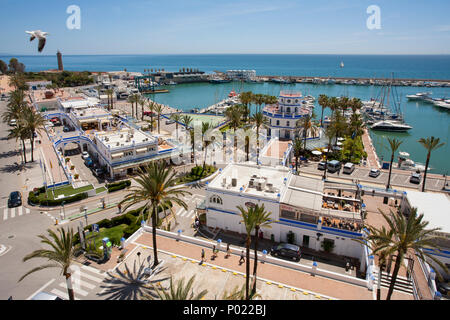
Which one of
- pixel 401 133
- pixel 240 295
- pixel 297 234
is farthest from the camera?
pixel 401 133

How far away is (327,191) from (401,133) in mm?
69945

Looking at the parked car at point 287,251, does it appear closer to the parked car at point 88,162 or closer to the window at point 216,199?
the window at point 216,199

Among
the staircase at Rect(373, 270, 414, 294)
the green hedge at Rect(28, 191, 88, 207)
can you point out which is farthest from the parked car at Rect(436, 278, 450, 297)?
the green hedge at Rect(28, 191, 88, 207)

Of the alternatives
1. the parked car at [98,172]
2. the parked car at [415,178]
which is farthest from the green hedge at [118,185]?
the parked car at [415,178]

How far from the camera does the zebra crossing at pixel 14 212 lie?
4081cm

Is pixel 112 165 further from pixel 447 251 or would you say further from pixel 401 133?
pixel 401 133

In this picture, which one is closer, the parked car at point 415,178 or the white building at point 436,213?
the white building at point 436,213

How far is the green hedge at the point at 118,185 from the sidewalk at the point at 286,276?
17733 millimetres

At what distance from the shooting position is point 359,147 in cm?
6894

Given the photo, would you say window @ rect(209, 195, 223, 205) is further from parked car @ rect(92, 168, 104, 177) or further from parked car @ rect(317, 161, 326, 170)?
parked car @ rect(317, 161, 326, 170)

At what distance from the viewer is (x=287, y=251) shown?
33531mm
